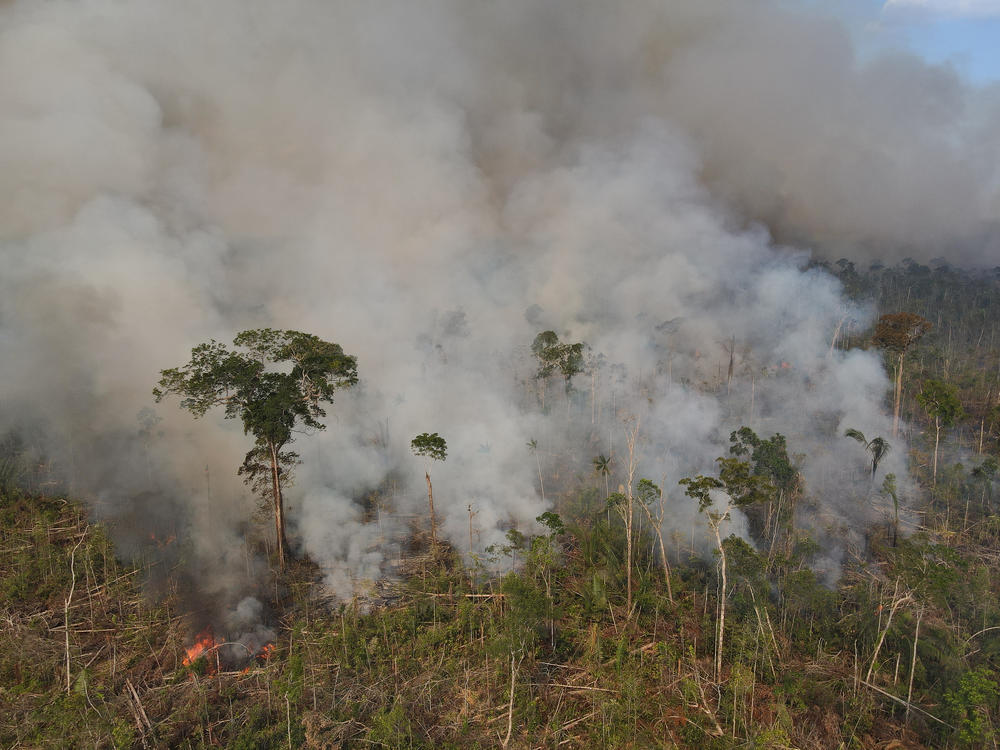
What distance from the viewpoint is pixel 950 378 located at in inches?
1655

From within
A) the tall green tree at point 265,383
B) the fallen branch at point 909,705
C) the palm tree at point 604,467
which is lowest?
the fallen branch at point 909,705

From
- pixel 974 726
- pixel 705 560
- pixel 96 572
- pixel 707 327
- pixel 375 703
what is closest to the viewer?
pixel 974 726

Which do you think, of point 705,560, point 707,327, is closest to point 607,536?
point 705,560

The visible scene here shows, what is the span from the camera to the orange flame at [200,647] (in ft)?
41.3

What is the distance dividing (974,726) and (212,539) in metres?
24.0

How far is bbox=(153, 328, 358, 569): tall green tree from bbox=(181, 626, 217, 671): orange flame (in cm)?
397

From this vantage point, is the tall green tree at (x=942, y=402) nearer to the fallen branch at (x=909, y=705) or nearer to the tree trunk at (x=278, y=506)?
the fallen branch at (x=909, y=705)

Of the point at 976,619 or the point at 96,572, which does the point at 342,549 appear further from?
the point at 976,619

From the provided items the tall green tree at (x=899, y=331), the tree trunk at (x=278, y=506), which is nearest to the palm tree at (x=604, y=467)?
the tree trunk at (x=278, y=506)

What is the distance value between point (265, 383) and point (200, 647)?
8.93m

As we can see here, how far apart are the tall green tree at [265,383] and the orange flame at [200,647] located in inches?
156

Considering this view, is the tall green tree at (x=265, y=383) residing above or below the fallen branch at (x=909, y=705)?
above

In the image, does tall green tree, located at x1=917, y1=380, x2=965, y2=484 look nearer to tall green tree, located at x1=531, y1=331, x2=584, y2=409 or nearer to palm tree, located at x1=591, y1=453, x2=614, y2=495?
palm tree, located at x1=591, y1=453, x2=614, y2=495

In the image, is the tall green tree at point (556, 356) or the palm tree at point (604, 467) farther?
the tall green tree at point (556, 356)
